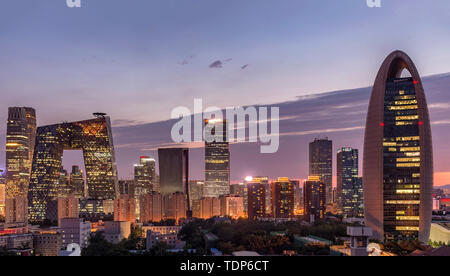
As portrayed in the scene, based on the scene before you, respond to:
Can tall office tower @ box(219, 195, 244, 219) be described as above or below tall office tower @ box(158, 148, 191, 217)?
below

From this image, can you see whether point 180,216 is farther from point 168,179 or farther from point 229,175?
point 229,175

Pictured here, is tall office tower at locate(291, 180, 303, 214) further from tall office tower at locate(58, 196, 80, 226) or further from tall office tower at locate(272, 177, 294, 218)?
tall office tower at locate(58, 196, 80, 226)

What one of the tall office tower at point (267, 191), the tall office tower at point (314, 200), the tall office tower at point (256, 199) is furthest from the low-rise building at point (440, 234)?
the tall office tower at point (267, 191)

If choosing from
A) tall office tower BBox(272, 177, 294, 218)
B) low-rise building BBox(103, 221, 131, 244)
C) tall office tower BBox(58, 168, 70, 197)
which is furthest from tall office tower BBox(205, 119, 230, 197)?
low-rise building BBox(103, 221, 131, 244)

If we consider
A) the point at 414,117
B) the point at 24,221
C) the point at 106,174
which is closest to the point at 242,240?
the point at 414,117

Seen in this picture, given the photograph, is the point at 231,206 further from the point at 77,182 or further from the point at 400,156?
the point at 77,182

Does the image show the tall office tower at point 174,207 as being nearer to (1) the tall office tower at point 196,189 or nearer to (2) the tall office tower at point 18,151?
(1) the tall office tower at point 196,189
